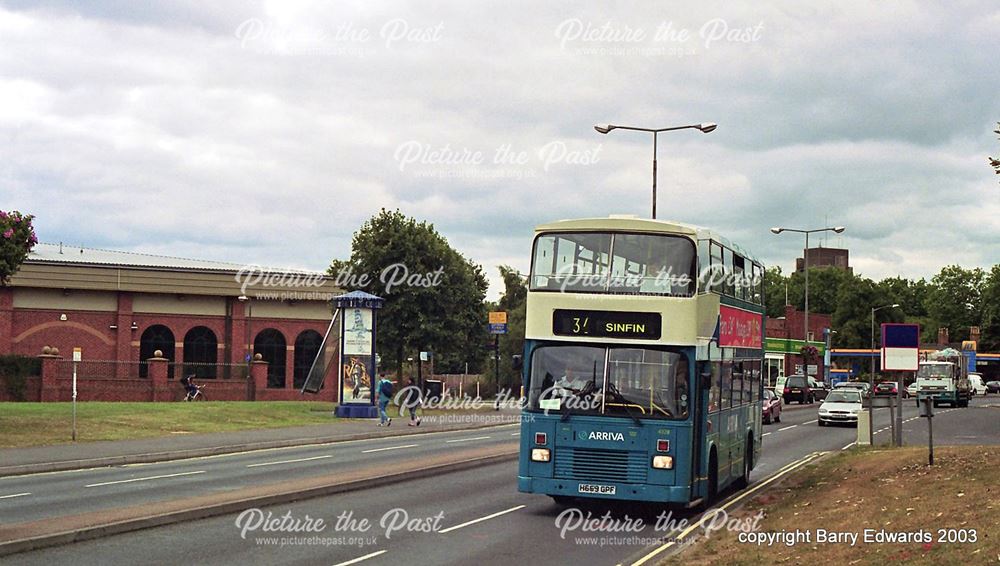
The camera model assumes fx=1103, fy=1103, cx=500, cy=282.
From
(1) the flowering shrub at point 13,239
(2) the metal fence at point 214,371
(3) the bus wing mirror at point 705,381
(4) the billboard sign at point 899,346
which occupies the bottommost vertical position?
(2) the metal fence at point 214,371

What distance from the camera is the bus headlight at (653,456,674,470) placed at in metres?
15.7

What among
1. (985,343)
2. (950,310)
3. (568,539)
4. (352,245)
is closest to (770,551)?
(568,539)

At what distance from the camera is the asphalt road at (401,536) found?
12.4m

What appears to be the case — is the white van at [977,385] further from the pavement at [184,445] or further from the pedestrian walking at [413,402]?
the pavement at [184,445]

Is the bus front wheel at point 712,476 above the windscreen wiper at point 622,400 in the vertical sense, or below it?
below

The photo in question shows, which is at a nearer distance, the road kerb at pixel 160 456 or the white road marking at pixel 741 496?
the white road marking at pixel 741 496

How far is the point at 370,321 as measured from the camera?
137ft

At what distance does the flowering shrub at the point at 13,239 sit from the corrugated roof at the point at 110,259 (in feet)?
95.2

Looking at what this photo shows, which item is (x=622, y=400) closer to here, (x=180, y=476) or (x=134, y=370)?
(x=180, y=476)

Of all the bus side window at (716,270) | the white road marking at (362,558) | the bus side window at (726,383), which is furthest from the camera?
the bus side window at (726,383)

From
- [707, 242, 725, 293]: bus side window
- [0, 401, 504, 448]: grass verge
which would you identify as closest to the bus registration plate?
[707, 242, 725, 293]: bus side window

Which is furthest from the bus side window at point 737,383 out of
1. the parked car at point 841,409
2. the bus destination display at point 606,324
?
the parked car at point 841,409

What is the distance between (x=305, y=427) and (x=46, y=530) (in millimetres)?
23842

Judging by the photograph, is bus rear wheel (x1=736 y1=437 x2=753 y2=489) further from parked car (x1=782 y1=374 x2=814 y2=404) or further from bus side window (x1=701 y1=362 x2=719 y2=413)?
parked car (x1=782 y1=374 x2=814 y2=404)
